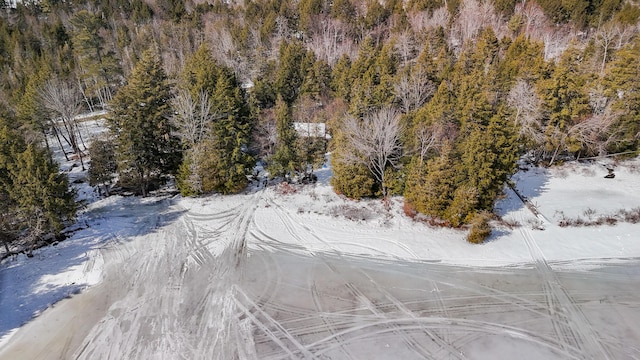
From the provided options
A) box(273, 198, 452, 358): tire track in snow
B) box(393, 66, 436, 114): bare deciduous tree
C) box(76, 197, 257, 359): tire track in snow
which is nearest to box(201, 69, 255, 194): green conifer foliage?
box(76, 197, 257, 359): tire track in snow

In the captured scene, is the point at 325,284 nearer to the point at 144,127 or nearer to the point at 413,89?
the point at 144,127

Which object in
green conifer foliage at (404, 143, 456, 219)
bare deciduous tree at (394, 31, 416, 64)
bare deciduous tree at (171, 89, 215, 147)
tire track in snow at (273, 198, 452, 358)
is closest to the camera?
tire track in snow at (273, 198, 452, 358)

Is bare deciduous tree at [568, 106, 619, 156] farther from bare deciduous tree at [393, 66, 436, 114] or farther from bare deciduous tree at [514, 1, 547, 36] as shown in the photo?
bare deciduous tree at [514, 1, 547, 36]

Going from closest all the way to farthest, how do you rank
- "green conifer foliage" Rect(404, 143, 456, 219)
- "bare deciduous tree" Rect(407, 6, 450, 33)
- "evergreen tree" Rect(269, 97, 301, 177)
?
"green conifer foliage" Rect(404, 143, 456, 219) → "evergreen tree" Rect(269, 97, 301, 177) → "bare deciduous tree" Rect(407, 6, 450, 33)

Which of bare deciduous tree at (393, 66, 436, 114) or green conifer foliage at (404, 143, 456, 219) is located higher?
bare deciduous tree at (393, 66, 436, 114)

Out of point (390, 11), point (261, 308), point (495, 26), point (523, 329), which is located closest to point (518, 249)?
point (523, 329)

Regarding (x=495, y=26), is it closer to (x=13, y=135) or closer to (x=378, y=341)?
(x=378, y=341)

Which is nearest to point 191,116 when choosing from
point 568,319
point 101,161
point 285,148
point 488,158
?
point 285,148
